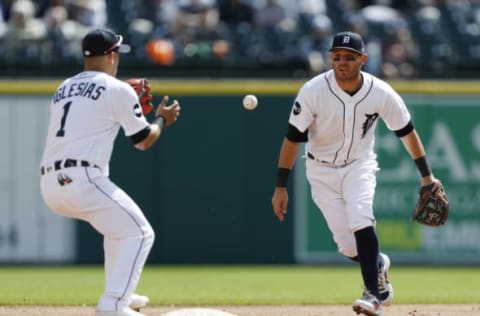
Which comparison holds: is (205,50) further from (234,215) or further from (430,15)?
(430,15)

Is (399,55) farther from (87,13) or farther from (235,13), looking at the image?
(87,13)

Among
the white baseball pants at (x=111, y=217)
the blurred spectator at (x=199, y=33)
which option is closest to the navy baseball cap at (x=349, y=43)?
the white baseball pants at (x=111, y=217)

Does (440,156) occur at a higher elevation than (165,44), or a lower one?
lower

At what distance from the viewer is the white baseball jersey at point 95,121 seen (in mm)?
6449

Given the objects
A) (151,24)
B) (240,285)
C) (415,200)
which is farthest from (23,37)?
(415,200)

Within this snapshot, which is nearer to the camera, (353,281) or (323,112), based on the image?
(323,112)

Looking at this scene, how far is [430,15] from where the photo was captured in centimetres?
1602

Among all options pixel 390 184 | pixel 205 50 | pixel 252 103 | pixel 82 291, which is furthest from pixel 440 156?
pixel 252 103

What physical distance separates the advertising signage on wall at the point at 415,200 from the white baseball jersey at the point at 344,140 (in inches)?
243

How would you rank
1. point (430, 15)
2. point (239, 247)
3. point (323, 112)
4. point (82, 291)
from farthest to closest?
1. point (430, 15)
2. point (239, 247)
3. point (82, 291)
4. point (323, 112)

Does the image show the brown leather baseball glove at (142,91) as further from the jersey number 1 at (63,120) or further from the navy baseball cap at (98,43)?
the jersey number 1 at (63,120)

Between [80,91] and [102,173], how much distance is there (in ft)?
1.60

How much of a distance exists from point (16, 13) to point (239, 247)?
3.96 m

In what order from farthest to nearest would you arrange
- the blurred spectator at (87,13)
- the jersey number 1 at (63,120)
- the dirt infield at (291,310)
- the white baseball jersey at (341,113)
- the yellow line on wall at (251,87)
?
the blurred spectator at (87,13), the yellow line on wall at (251,87), the dirt infield at (291,310), the white baseball jersey at (341,113), the jersey number 1 at (63,120)
